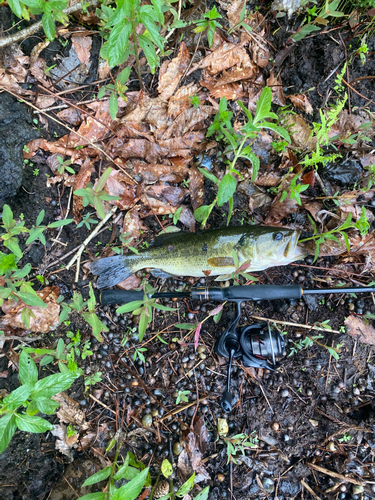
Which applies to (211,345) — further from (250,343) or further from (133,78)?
(133,78)

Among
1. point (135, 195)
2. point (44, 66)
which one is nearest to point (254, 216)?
point (135, 195)

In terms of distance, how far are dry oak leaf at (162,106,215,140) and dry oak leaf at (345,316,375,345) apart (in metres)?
3.01

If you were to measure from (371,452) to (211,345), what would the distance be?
7.50 ft

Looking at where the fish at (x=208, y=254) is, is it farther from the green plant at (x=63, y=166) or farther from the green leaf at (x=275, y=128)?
the green plant at (x=63, y=166)

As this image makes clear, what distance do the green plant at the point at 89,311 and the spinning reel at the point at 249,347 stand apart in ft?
4.40

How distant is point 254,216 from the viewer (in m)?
3.86

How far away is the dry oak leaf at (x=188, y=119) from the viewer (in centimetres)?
376

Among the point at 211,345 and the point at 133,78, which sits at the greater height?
the point at 133,78

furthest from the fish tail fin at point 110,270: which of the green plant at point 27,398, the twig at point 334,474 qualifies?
the twig at point 334,474

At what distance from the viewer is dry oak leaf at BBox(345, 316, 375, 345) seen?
3814 mm

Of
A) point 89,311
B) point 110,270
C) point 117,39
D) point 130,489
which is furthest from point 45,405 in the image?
point 117,39

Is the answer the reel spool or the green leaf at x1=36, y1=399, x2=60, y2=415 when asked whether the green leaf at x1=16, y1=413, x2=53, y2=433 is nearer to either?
the green leaf at x1=36, y1=399, x2=60, y2=415

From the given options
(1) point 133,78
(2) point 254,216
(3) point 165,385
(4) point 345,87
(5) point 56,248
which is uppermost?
(1) point 133,78

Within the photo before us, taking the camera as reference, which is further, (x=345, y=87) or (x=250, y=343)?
(x=345, y=87)
